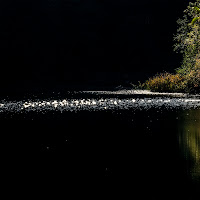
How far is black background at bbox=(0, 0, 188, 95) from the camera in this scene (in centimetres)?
5972

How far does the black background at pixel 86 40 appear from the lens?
5972 centimetres

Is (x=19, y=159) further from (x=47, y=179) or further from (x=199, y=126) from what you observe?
(x=199, y=126)

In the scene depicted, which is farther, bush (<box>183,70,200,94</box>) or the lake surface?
bush (<box>183,70,200,94</box>)

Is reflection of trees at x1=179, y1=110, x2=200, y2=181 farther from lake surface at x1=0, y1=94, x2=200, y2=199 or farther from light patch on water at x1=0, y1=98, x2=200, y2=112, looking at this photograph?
light patch on water at x1=0, y1=98, x2=200, y2=112

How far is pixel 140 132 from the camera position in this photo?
10.7 metres

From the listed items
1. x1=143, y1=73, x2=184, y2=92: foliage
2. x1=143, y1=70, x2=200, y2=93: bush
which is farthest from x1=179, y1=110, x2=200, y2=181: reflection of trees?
x1=143, y1=73, x2=184, y2=92: foliage

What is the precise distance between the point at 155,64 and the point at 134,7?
11.7 m

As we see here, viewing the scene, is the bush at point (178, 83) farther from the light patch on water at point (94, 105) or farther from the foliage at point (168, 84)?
the light patch on water at point (94, 105)

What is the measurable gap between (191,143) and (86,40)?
5677 centimetres

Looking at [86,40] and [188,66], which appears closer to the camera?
[188,66]

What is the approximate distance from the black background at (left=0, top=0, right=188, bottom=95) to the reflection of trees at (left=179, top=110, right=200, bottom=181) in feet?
148

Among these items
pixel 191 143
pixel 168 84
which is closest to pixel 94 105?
pixel 191 143

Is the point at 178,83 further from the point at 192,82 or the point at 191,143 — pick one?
the point at 191,143

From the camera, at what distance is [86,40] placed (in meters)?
64.1
